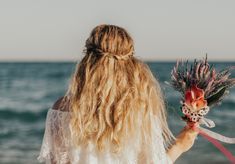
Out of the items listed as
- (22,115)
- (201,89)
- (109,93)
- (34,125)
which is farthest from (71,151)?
(22,115)

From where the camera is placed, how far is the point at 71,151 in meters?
3.00

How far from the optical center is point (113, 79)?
293 cm

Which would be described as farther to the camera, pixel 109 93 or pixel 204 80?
pixel 204 80

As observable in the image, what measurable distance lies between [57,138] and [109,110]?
31 centimetres

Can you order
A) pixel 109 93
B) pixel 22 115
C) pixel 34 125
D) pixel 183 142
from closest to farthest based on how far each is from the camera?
pixel 109 93
pixel 183 142
pixel 34 125
pixel 22 115

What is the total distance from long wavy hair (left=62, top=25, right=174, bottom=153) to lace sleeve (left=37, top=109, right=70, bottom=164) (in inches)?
2.9

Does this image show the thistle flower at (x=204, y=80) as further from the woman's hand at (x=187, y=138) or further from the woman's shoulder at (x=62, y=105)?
the woman's shoulder at (x=62, y=105)

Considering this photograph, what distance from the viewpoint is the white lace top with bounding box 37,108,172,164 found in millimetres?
2969

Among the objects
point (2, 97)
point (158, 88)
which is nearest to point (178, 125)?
point (158, 88)

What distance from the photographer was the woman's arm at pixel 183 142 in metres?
3.03

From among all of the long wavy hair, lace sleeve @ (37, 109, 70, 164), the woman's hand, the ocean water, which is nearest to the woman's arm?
the woman's hand

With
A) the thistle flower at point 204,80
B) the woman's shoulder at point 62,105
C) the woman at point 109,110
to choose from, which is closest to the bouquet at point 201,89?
the thistle flower at point 204,80

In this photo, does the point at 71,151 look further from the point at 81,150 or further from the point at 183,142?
the point at 183,142

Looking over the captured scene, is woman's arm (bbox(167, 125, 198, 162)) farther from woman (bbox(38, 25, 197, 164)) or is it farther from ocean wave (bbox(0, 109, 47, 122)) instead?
ocean wave (bbox(0, 109, 47, 122))
